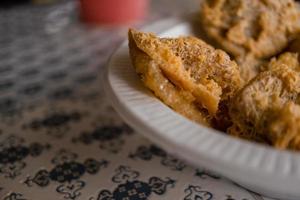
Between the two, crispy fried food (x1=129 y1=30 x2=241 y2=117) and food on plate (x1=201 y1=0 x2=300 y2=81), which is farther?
food on plate (x1=201 y1=0 x2=300 y2=81)

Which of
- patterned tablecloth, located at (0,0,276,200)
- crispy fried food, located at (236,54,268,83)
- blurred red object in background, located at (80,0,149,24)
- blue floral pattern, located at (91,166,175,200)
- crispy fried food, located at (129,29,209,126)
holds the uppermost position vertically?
crispy fried food, located at (129,29,209,126)

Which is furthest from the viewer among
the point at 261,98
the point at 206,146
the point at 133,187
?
the point at 133,187

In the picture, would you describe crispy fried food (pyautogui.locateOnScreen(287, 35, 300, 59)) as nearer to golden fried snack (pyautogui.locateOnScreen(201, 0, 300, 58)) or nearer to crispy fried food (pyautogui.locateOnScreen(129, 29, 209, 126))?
golden fried snack (pyautogui.locateOnScreen(201, 0, 300, 58))

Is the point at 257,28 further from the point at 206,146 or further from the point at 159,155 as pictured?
the point at 206,146

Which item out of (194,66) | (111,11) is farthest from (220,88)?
(111,11)

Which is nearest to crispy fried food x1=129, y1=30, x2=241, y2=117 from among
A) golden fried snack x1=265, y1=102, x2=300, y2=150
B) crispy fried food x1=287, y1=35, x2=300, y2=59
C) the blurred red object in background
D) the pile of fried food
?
the pile of fried food

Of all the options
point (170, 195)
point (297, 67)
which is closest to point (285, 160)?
point (170, 195)
